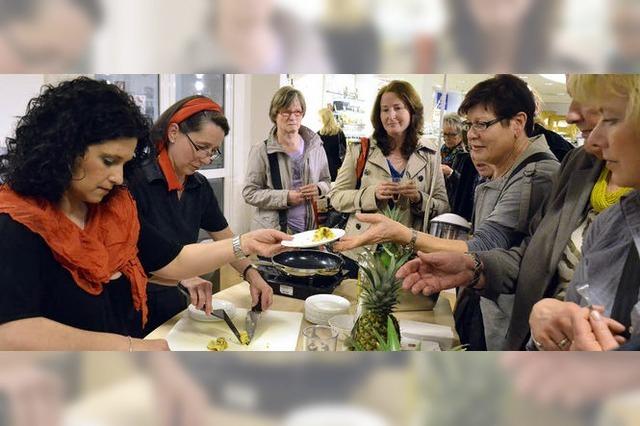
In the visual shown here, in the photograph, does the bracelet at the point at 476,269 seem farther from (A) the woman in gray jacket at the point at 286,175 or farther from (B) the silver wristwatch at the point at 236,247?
(B) the silver wristwatch at the point at 236,247

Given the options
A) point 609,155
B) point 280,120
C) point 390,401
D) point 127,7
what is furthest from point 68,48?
point 609,155

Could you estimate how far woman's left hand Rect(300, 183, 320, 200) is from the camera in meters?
0.82

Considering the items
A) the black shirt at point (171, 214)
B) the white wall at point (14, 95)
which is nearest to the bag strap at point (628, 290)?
the black shirt at point (171, 214)

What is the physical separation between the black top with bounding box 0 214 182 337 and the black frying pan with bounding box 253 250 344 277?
303mm

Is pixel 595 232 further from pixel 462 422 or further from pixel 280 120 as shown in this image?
pixel 280 120

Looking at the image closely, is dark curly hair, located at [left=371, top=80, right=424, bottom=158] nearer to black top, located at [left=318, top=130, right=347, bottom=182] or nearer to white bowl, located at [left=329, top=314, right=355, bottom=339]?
black top, located at [left=318, top=130, right=347, bottom=182]

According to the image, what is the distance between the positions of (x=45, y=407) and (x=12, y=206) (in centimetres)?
31

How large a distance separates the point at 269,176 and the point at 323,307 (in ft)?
1.07

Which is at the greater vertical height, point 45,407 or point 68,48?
point 68,48

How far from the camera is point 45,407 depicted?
2.12 feet

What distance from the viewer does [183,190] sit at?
2.60ft

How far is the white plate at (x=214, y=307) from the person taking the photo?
2.74 ft

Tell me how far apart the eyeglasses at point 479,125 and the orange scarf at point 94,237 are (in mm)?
630

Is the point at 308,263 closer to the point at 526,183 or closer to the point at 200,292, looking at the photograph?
the point at 200,292
